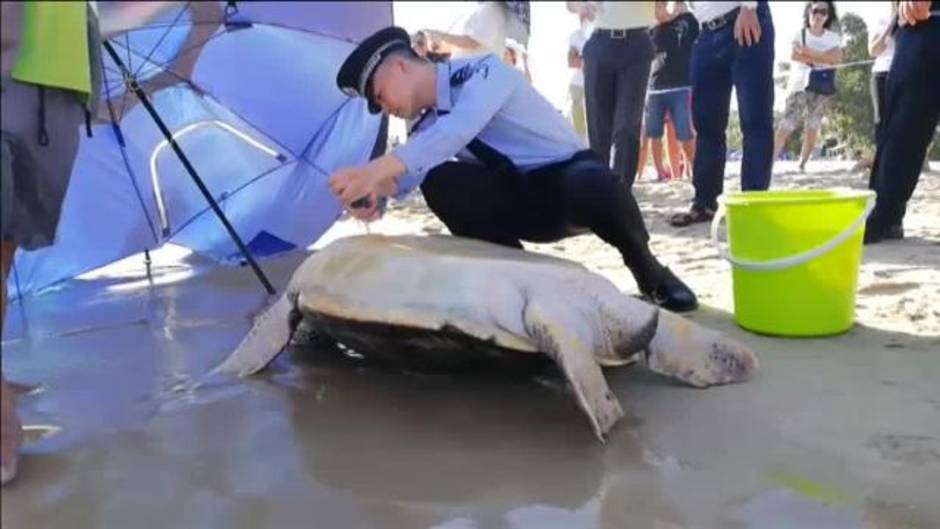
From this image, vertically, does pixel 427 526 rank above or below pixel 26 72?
below

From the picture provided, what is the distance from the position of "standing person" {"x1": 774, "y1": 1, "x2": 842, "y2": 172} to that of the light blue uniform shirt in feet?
13.2

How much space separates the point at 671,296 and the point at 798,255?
455mm

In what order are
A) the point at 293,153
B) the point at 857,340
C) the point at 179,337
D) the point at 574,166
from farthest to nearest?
the point at 293,153 → the point at 179,337 → the point at 574,166 → the point at 857,340

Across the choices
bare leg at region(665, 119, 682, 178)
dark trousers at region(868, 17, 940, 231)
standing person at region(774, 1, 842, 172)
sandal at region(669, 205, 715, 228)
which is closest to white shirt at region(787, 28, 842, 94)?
standing person at region(774, 1, 842, 172)

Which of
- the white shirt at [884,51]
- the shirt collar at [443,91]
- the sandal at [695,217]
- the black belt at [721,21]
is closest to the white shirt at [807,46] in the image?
the white shirt at [884,51]

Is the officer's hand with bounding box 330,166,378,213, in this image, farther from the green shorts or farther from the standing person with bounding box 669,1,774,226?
the standing person with bounding box 669,1,774,226

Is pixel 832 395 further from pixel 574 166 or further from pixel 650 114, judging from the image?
pixel 650 114

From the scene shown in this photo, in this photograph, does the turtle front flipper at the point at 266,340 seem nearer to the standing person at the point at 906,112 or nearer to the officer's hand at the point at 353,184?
Result: the officer's hand at the point at 353,184

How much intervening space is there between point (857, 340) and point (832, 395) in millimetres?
460

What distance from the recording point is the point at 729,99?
12.4 ft

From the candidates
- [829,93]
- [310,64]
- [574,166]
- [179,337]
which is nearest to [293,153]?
[310,64]

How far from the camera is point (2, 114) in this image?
1337 millimetres

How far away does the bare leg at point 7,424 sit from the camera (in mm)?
1292

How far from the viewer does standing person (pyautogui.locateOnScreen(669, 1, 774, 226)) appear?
3576 millimetres
